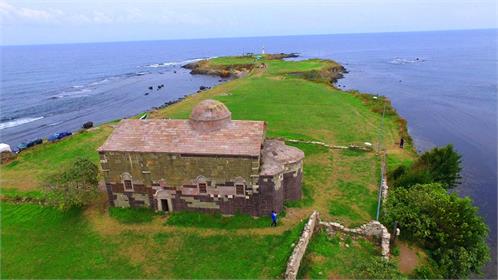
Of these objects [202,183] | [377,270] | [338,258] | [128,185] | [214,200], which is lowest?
[338,258]

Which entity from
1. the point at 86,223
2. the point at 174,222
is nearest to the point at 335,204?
the point at 174,222

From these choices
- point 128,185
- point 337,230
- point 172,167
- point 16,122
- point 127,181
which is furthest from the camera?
point 16,122

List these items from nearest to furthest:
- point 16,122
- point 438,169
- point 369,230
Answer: point 369,230
point 438,169
point 16,122

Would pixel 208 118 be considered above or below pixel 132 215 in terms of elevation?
above

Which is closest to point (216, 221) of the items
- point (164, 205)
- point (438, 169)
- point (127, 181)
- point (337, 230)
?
point (164, 205)

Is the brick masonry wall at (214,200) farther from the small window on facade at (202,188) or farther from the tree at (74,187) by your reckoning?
the tree at (74,187)

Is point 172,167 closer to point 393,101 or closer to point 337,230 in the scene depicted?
point 337,230

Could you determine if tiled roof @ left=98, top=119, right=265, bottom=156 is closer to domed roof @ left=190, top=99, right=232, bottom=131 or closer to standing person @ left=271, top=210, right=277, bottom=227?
domed roof @ left=190, top=99, right=232, bottom=131

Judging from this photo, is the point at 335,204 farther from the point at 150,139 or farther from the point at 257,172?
the point at 150,139
